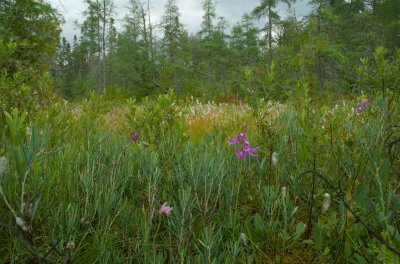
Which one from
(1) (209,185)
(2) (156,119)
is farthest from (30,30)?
(1) (209,185)

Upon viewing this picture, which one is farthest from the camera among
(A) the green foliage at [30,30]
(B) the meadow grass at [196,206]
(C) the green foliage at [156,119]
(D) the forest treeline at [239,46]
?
(D) the forest treeline at [239,46]

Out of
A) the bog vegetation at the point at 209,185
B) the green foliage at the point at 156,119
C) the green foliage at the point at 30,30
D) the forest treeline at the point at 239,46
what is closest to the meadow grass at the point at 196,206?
the bog vegetation at the point at 209,185

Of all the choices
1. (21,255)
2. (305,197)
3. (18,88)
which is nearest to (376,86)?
(305,197)

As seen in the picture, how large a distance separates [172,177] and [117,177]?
346 millimetres

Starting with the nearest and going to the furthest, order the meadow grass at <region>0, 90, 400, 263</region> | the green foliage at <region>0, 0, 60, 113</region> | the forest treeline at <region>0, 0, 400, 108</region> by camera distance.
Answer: the meadow grass at <region>0, 90, 400, 263</region>
the green foliage at <region>0, 0, 60, 113</region>
the forest treeline at <region>0, 0, 400, 108</region>

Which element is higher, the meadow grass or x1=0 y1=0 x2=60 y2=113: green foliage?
x1=0 y1=0 x2=60 y2=113: green foliage

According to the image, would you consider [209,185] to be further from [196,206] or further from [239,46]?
[239,46]

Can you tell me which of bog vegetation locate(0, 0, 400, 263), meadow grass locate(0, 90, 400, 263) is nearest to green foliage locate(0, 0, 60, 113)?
bog vegetation locate(0, 0, 400, 263)

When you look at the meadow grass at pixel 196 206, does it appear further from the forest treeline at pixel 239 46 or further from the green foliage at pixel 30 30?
the forest treeline at pixel 239 46

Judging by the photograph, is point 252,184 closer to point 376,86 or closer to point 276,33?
point 376,86

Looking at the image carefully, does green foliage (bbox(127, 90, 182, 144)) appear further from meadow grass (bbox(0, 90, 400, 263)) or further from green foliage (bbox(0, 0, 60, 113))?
green foliage (bbox(0, 0, 60, 113))

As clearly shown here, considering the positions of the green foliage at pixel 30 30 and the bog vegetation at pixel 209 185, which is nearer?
the bog vegetation at pixel 209 185

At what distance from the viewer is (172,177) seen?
1.89 m

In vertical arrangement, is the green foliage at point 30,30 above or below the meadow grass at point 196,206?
above
